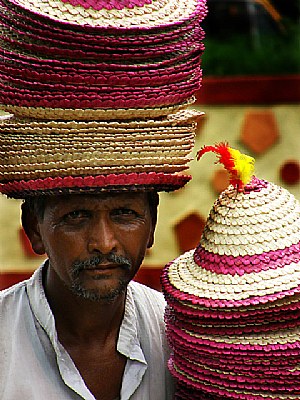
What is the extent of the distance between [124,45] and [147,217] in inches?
19.7

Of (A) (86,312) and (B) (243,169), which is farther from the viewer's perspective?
(A) (86,312)

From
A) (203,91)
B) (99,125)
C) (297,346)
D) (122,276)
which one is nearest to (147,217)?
(122,276)

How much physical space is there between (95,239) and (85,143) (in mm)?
257

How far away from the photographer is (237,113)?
4.89 metres

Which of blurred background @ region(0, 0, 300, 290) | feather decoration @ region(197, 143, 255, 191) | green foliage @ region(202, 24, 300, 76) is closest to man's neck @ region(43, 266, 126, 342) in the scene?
feather decoration @ region(197, 143, 255, 191)

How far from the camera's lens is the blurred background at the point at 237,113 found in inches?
192

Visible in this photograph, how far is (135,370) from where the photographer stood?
2.74 meters

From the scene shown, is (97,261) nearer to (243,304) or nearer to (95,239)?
(95,239)

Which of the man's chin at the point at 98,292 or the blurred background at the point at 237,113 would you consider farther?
the blurred background at the point at 237,113

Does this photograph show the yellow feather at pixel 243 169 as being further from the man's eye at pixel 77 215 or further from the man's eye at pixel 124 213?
the man's eye at pixel 77 215

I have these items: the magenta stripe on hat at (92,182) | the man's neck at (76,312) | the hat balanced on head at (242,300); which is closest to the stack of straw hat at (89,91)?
the magenta stripe on hat at (92,182)

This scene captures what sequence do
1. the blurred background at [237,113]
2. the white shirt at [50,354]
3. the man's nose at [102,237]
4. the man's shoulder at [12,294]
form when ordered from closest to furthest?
the man's nose at [102,237], the white shirt at [50,354], the man's shoulder at [12,294], the blurred background at [237,113]

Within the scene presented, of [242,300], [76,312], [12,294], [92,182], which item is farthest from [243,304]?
[12,294]

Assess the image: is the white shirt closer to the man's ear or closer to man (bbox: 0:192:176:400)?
man (bbox: 0:192:176:400)
